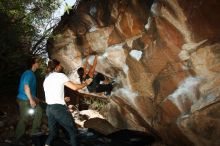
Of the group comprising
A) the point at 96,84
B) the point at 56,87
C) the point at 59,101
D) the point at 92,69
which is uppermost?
the point at 92,69

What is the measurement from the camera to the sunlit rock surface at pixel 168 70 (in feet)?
27.0

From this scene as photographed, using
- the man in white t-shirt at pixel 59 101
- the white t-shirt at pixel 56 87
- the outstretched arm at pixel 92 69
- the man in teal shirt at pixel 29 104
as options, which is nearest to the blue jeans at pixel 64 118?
the man in white t-shirt at pixel 59 101

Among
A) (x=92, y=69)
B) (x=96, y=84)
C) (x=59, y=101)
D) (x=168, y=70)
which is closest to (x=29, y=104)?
(x=59, y=101)

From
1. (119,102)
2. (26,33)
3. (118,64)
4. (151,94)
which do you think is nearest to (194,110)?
(151,94)

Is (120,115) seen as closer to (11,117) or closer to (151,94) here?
(151,94)

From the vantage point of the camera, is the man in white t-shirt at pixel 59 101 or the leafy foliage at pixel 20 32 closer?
the man in white t-shirt at pixel 59 101

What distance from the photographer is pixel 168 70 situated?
9.28 meters

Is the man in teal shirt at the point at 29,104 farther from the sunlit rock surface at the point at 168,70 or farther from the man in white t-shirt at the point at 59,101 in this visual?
the sunlit rock surface at the point at 168,70

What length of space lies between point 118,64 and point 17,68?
3274 millimetres

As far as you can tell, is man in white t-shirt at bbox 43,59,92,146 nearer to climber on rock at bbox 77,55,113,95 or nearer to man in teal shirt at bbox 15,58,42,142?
man in teal shirt at bbox 15,58,42,142

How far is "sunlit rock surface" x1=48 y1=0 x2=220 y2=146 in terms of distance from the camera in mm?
8234

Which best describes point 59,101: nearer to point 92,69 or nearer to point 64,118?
point 64,118

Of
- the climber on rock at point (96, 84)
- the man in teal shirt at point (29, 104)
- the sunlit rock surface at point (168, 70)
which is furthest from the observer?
the climber on rock at point (96, 84)

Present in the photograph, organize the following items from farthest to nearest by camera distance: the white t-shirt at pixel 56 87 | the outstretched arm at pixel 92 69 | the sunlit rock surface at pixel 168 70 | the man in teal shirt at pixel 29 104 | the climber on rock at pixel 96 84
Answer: the climber on rock at pixel 96 84
the outstretched arm at pixel 92 69
the man in teal shirt at pixel 29 104
the sunlit rock surface at pixel 168 70
the white t-shirt at pixel 56 87
